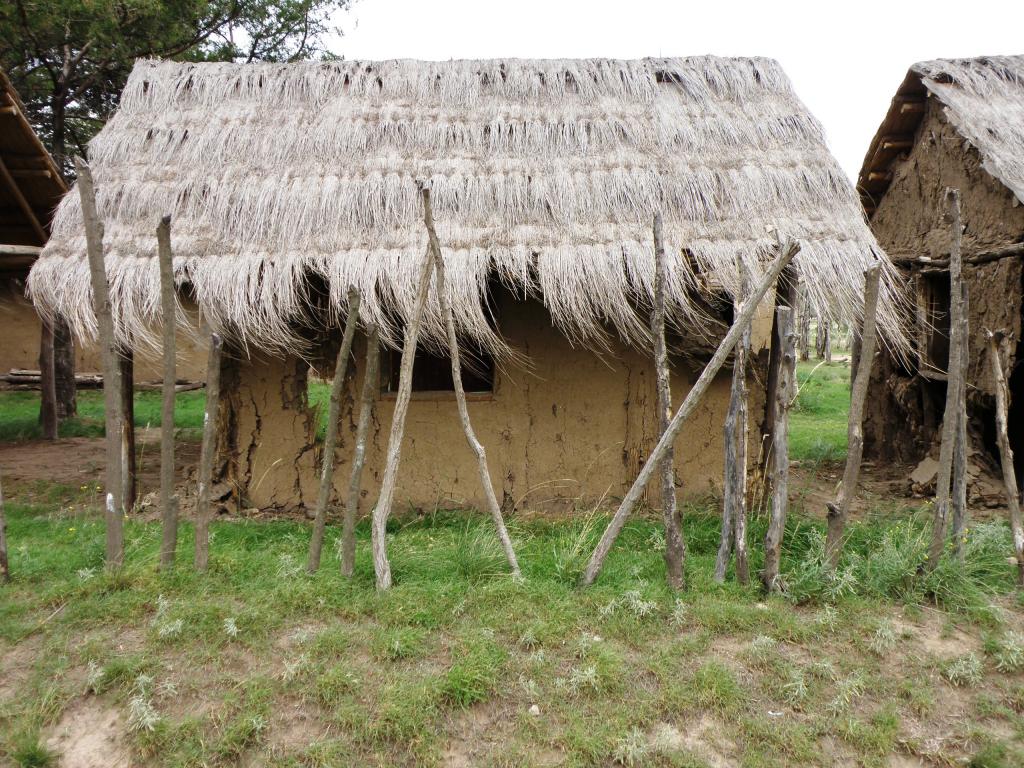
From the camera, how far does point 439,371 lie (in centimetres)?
729

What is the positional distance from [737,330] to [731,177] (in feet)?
7.10

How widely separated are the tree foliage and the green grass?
346 inches

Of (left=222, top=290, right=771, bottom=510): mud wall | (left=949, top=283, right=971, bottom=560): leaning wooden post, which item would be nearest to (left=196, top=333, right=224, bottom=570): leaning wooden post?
(left=222, top=290, right=771, bottom=510): mud wall

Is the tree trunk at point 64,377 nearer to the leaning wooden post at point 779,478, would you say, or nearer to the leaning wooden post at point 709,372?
the leaning wooden post at point 709,372

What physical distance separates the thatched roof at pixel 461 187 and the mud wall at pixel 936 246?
154 centimetres

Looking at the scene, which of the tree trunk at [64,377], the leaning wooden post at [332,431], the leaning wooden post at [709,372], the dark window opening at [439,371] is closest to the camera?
the leaning wooden post at [709,372]

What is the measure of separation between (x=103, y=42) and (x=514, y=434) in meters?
7.59

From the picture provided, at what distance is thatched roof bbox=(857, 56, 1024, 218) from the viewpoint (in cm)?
549

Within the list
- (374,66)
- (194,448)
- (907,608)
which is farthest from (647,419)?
(194,448)

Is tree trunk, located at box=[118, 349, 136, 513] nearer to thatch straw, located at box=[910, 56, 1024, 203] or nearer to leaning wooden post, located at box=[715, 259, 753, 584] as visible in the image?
leaning wooden post, located at box=[715, 259, 753, 584]

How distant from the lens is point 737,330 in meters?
3.46

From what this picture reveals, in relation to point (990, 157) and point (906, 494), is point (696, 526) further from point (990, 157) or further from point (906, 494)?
point (990, 157)

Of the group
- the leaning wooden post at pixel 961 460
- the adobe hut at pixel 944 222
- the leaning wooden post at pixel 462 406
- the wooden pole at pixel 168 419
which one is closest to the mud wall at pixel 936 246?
the adobe hut at pixel 944 222

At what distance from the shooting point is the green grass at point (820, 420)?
306 inches
